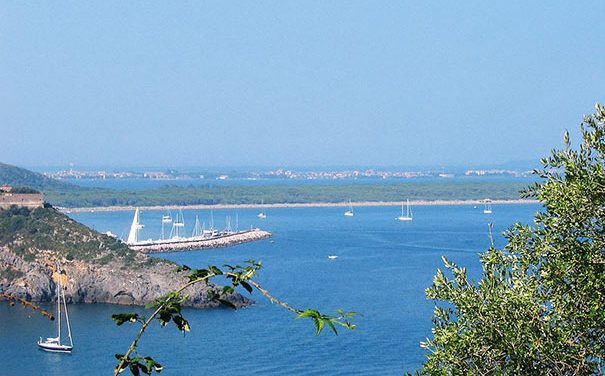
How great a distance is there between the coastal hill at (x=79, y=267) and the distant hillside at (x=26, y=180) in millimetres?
56276

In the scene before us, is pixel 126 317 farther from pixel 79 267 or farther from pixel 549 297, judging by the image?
pixel 79 267

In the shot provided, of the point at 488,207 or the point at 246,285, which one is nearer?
the point at 246,285

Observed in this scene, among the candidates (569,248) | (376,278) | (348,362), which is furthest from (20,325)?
(569,248)

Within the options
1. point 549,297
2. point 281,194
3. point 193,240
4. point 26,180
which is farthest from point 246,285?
Answer: point 26,180

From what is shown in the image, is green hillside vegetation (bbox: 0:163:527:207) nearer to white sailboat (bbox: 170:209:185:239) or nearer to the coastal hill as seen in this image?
white sailboat (bbox: 170:209:185:239)

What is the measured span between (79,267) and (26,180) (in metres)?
64.1

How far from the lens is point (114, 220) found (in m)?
73.3

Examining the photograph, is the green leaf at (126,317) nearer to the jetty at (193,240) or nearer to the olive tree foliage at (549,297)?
the olive tree foliage at (549,297)

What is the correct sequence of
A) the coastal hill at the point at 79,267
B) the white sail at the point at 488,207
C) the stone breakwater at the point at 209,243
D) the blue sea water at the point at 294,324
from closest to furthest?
1. the blue sea water at the point at 294,324
2. the coastal hill at the point at 79,267
3. the stone breakwater at the point at 209,243
4. the white sail at the point at 488,207

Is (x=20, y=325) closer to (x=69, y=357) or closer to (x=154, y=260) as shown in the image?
(x=69, y=357)

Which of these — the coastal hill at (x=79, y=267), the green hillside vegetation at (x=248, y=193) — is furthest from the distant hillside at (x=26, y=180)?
the coastal hill at (x=79, y=267)

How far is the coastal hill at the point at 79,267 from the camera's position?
35.3 metres

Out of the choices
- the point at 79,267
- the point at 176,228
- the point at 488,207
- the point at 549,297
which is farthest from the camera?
the point at 488,207

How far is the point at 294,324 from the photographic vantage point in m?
29.8
